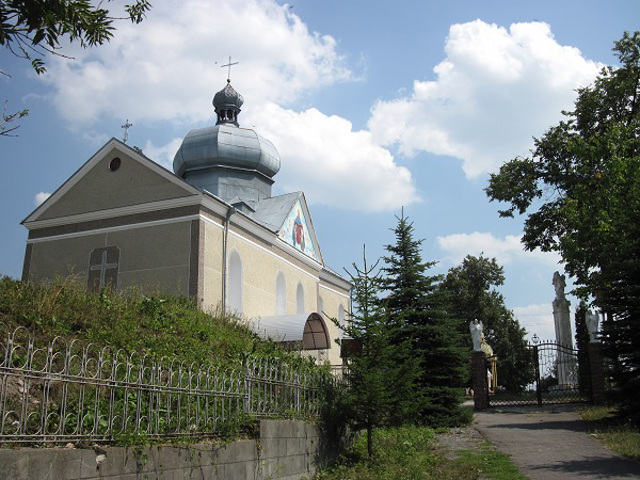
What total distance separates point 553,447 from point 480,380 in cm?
817

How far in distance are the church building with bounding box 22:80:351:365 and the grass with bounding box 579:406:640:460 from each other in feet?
26.8

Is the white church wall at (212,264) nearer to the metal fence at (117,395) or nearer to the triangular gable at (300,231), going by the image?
the triangular gable at (300,231)

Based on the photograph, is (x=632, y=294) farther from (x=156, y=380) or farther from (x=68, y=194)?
(x=68, y=194)

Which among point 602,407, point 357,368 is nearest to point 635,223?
point 602,407

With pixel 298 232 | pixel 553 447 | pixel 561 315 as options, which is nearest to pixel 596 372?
pixel 561 315

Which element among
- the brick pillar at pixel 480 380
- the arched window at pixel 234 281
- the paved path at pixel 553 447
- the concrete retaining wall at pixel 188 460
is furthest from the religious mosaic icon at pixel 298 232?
the concrete retaining wall at pixel 188 460

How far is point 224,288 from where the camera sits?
2014 centimetres

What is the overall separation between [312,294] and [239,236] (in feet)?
22.7

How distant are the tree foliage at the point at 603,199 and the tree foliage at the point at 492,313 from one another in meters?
13.8

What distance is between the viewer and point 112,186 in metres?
21.2

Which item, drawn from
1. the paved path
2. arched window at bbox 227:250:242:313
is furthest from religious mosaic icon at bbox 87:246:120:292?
the paved path

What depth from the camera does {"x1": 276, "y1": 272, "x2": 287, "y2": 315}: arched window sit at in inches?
971

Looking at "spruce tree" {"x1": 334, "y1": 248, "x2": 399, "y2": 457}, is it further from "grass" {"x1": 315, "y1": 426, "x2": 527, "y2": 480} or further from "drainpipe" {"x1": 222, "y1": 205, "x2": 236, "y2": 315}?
"drainpipe" {"x1": 222, "y1": 205, "x2": 236, "y2": 315}

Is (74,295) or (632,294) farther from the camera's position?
(632,294)
